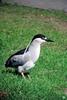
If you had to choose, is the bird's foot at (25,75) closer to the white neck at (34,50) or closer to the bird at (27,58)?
the bird at (27,58)

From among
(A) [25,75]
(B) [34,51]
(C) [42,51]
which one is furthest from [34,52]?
(C) [42,51]

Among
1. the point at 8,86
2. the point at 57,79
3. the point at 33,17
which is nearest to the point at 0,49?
the point at 57,79

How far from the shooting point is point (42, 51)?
1130 centimetres

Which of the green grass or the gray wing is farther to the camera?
the gray wing

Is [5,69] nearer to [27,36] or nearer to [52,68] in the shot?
[52,68]

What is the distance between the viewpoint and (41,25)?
14281mm

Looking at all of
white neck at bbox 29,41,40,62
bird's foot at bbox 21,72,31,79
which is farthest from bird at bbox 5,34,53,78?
bird's foot at bbox 21,72,31,79

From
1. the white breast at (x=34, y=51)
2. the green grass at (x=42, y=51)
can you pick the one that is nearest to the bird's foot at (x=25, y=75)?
the green grass at (x=42, y=51)

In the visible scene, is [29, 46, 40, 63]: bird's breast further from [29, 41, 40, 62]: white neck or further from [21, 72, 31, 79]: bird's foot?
[21, 72, 31, 79]: bird's foot

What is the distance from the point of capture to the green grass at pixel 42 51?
25.2 feet

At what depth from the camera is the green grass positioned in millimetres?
7676

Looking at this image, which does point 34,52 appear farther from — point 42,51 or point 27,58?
point 42,51

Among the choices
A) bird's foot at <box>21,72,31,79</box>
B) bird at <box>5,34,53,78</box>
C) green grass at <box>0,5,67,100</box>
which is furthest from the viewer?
bird's foot at <box>21,72,31,79</box>

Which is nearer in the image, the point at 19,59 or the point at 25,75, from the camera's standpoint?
the point at 19,59
